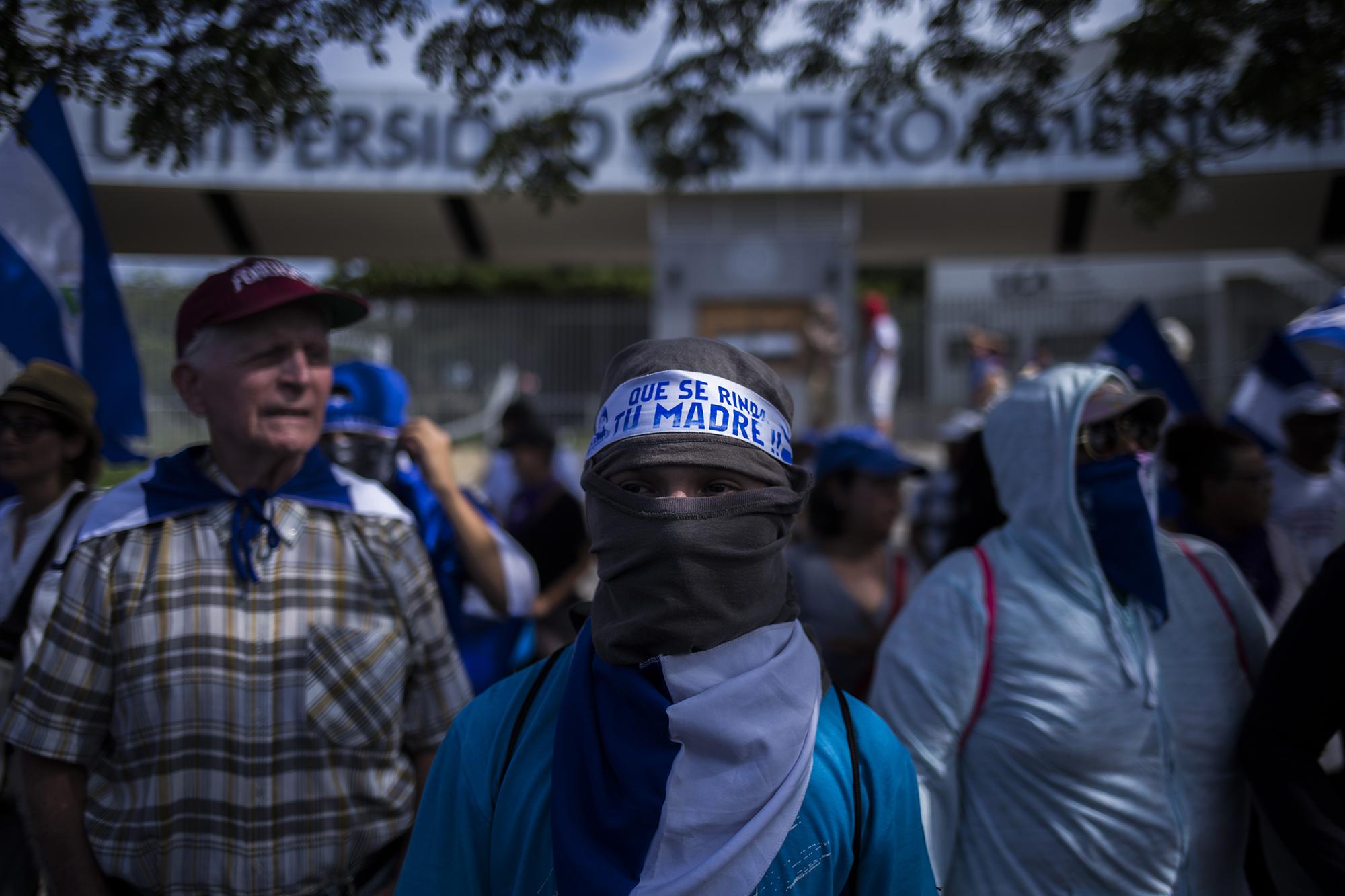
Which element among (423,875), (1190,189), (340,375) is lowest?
(423,875)

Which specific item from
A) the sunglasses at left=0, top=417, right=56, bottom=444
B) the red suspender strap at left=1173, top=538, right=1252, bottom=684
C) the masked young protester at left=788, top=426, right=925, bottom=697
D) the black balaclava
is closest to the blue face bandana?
the red suspender strap at left=1173, top=538, right=1252, bottom=684

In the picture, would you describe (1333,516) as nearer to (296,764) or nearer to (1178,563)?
(1178,563)

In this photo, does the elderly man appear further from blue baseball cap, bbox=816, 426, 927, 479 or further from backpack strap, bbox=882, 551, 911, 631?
blue baseball cap, bbox=816, 426, 927, 479

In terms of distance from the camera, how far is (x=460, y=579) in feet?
11.2

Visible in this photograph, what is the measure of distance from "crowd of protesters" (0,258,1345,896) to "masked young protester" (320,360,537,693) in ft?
2.43

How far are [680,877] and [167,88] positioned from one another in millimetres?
2519

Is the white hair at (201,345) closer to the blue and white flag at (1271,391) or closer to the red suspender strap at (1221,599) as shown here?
the red suspender strap at (1221,599)

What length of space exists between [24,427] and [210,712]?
71.9 inches

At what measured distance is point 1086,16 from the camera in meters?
3.90

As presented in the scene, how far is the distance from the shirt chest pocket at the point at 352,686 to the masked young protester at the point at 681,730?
0.67 m

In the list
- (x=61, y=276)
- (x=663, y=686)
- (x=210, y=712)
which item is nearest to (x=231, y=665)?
(x=210, y=712)

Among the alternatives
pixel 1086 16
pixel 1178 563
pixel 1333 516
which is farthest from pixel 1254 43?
pixel 1333 516

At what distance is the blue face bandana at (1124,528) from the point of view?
2.35 m

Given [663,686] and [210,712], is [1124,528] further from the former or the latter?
[210,712]
